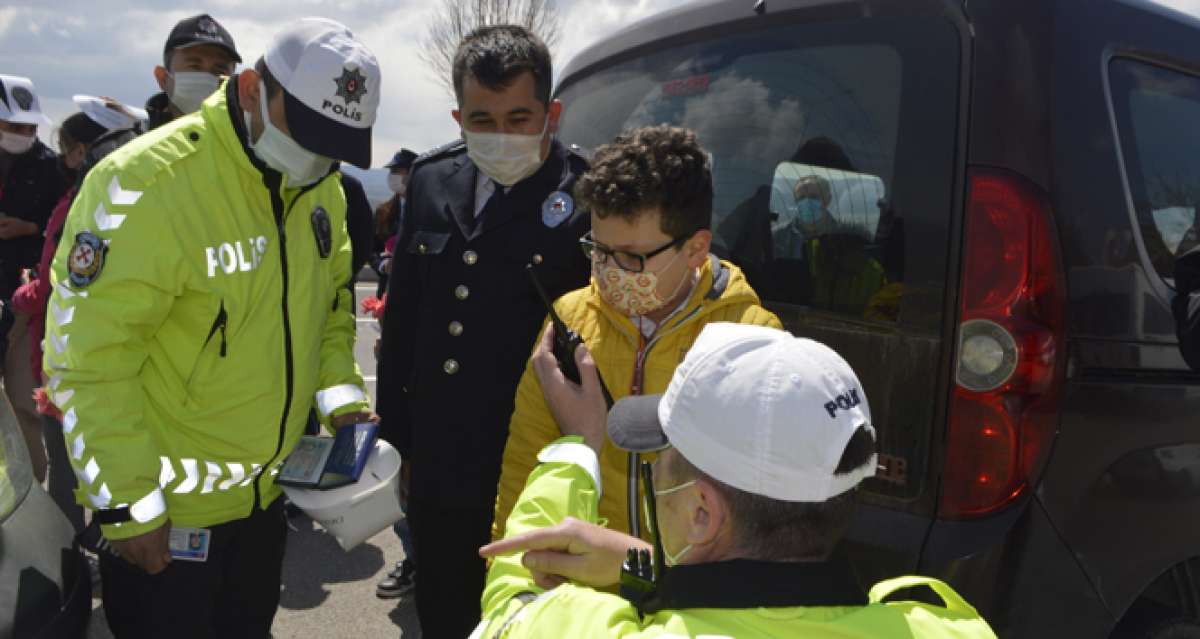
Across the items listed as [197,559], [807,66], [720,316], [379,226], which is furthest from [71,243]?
[379,226]

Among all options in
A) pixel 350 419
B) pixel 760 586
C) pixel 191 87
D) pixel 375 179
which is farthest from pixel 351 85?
pixel 375 179

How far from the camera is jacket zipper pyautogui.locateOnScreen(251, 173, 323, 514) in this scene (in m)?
1.92

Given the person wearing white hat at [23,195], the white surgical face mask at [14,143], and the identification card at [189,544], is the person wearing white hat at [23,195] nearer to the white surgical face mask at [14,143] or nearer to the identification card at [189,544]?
the white surgical face mask at [14,143]

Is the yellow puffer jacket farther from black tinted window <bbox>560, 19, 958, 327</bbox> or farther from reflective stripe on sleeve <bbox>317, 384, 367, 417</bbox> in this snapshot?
reflective stripe on sleeve <bbox>317, 384, 367, 417</bbox>

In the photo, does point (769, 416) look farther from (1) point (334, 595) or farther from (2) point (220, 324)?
(1) point (334, 595)

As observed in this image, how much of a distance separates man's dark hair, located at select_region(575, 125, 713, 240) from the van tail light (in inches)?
22.9

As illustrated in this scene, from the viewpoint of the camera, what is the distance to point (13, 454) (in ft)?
6.13

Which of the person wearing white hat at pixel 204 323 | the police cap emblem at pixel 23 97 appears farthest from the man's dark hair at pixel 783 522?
the police cap emblem at pixel 23 97

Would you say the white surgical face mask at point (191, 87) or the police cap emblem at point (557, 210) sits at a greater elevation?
the white surgical face mask at point (191, 87)

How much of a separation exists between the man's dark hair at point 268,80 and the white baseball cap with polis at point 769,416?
123 cm

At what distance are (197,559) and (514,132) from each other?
4.05 ft

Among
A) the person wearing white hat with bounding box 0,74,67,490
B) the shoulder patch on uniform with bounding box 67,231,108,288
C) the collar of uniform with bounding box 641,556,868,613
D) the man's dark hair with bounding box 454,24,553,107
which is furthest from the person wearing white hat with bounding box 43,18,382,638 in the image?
the person wearing white hat with bounding box 0,74,67,490

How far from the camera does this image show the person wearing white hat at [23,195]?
3963mm

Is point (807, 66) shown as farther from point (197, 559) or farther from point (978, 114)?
point (197, 559)
